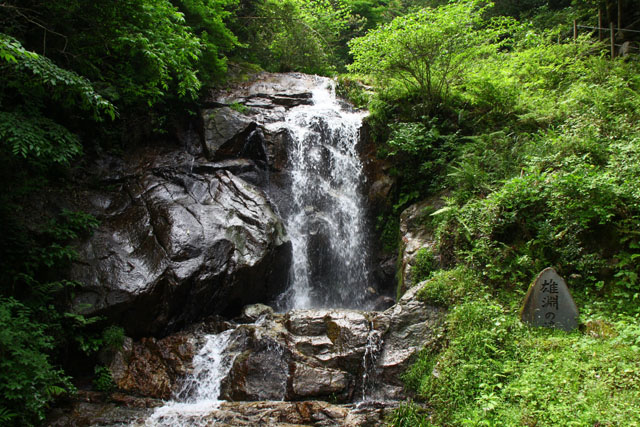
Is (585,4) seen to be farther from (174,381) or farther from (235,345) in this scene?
(174,381)

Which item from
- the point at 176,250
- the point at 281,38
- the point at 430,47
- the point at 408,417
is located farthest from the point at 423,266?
the point at 281,38

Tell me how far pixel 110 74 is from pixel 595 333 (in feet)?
34.3

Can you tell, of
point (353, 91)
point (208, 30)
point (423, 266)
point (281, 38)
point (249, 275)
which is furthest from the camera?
point (281, 38)

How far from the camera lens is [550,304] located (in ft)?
15.9

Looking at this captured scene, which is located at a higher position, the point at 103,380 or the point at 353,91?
the point at 353,91

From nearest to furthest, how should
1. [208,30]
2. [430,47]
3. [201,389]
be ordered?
[201,389], [430,47], [208,30]

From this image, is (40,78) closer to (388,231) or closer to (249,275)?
(249,275)

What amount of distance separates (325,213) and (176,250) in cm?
424

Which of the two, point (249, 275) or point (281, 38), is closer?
point (249, 275)

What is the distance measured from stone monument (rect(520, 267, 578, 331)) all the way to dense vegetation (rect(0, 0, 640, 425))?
0.61 ft

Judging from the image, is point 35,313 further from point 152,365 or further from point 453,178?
point 453,178

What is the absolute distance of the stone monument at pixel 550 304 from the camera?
15.7 feet

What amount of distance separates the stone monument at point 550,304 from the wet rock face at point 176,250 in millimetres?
5438

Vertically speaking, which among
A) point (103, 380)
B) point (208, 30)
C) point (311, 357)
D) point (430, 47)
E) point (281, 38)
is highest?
point (281, 38)
